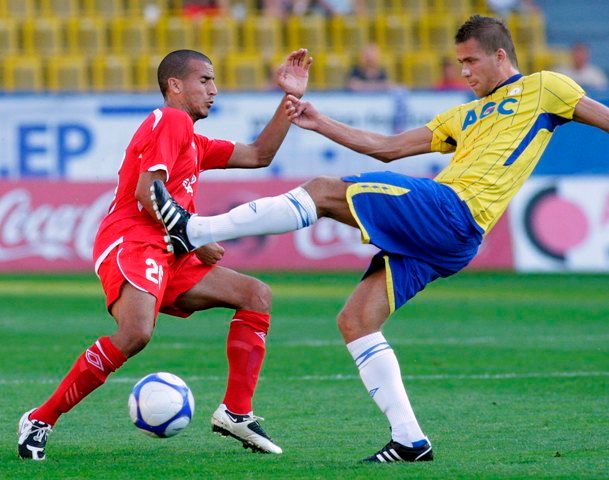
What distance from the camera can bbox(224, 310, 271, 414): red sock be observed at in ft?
21.1

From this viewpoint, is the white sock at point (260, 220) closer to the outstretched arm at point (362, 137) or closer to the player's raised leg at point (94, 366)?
the player's raised leg at point (94, 366)

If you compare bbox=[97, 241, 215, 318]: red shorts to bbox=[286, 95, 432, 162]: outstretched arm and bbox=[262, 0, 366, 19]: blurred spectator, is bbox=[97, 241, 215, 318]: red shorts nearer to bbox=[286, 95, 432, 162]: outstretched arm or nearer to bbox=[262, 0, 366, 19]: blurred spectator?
bbox=[286, 95, 432, 162]: outstretched arm

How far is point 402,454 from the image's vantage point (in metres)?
5.88

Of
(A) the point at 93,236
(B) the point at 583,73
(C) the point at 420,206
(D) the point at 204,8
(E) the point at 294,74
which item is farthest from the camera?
(D) the point at 204,8

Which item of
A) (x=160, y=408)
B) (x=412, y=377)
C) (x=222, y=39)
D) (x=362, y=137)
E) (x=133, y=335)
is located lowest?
(x=412, y=377)

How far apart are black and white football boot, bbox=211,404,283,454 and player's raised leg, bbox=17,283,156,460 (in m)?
0.62

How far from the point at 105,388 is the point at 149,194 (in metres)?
2.79

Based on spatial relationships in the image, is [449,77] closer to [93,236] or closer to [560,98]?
[93,236]

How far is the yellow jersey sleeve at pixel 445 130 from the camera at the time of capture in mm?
6355

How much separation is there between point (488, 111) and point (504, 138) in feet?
0.63

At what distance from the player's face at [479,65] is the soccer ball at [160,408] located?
209cm

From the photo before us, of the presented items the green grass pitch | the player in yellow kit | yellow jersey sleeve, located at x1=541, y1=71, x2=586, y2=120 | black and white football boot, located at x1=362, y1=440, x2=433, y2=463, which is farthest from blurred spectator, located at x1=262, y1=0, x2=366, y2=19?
black and white football boot, located at x1=362, y1=440, x2=433, y2=463

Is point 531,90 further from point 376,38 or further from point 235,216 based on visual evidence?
point 376,38

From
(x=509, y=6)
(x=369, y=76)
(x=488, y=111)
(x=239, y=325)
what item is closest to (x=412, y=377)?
(x=239, y=325)
